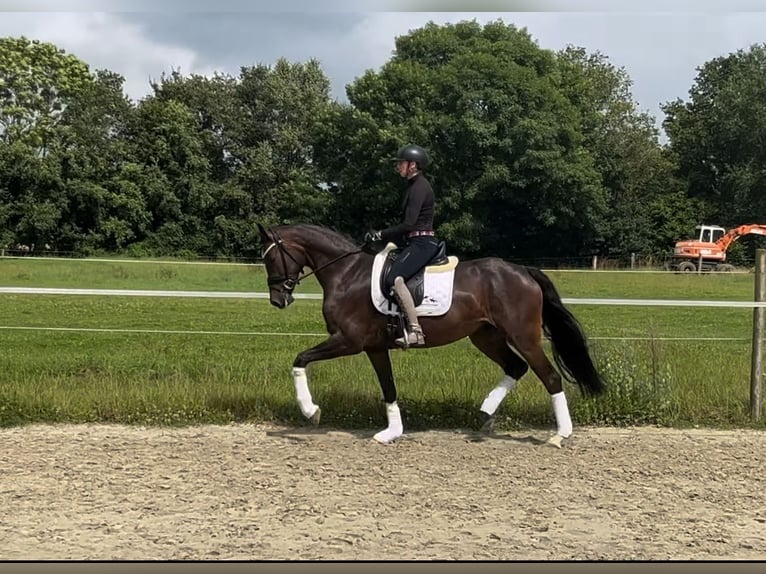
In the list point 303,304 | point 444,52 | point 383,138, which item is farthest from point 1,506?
point 444,52

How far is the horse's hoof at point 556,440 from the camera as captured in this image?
19.8 ft

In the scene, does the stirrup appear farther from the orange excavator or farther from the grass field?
the orange excavator

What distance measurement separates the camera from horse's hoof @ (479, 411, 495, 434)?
645 centimetres

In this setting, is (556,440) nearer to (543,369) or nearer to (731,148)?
(543,369)

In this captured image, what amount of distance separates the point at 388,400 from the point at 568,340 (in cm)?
172

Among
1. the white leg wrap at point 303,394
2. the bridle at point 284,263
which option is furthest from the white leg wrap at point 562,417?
the bridle at point 284,263

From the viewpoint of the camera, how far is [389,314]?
614 cm

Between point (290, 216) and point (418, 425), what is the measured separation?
36372 mm

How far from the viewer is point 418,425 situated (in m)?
6.74

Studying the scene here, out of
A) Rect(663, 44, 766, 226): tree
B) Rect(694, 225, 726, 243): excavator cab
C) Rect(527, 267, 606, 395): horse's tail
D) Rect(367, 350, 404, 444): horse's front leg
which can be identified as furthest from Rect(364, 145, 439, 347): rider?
Rect(663, 44, 766, 226): tree

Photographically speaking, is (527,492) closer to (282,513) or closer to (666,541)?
(666,541)

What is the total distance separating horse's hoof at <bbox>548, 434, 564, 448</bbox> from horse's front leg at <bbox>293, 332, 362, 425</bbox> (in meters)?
1.75

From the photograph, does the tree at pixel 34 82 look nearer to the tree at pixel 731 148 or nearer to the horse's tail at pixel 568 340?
the tree at pixel 731 148

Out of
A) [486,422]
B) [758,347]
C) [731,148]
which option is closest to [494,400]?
[486,422]
